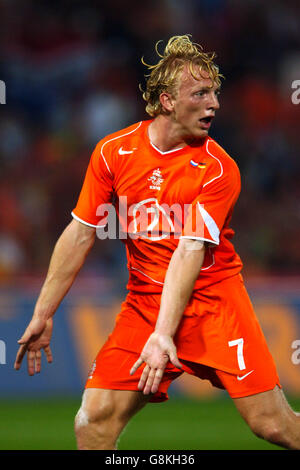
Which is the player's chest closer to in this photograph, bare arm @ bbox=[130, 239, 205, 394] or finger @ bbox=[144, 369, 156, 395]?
bare arm @ bbox=[130, 239, 205, 394]

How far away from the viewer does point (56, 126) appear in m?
11.8

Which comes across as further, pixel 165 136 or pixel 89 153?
pixel 89 153

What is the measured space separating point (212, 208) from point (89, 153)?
23.0ft

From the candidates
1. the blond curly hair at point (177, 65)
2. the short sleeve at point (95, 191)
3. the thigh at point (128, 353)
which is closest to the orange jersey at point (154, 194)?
the short sleeve at point (95, 191)

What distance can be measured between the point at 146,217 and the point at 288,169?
6.86 m

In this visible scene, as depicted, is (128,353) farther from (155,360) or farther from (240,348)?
(240,348)

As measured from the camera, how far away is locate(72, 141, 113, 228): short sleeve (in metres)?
4.70

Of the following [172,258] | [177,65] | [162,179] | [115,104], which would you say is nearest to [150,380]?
[172,258]

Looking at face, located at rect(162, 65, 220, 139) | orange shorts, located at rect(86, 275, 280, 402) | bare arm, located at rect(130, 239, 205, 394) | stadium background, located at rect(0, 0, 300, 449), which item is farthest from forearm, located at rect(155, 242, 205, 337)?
stadium background, located at rect(0, 0, 300, 449)

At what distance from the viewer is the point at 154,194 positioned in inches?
183

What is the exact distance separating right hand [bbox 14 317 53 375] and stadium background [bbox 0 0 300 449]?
2858mm

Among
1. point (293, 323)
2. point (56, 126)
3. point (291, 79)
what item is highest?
point (291, 79)
